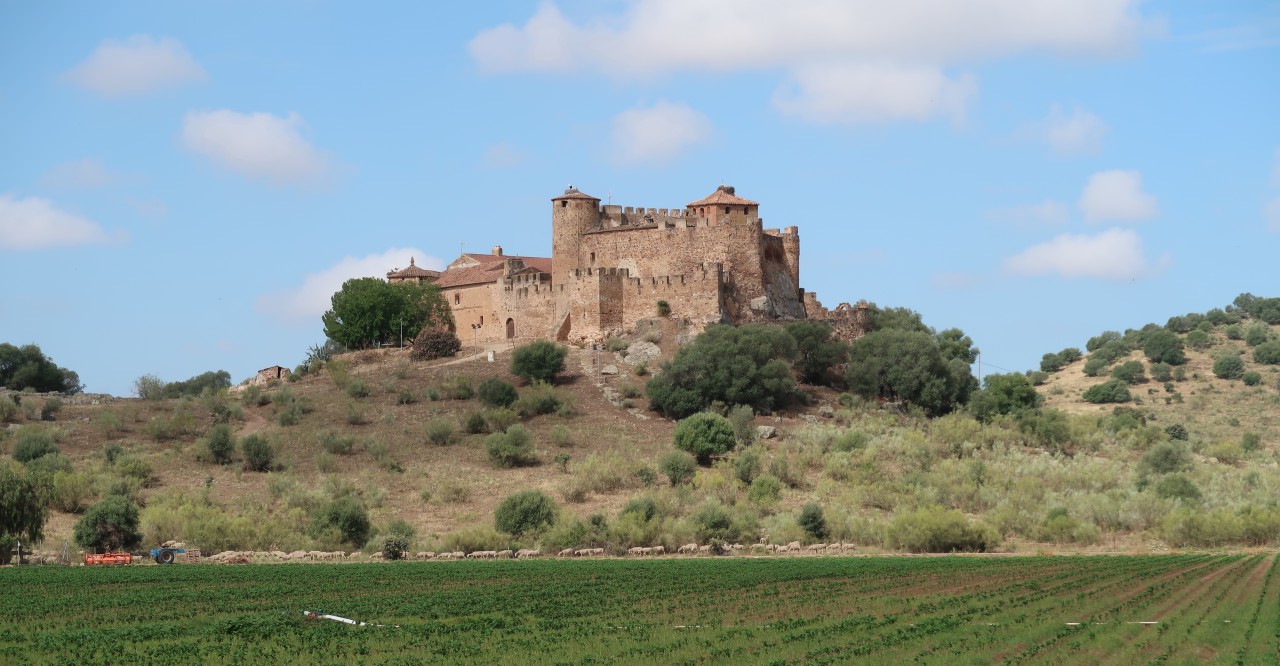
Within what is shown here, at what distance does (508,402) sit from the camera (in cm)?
5931

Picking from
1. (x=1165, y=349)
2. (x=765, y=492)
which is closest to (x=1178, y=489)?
(x=765, y=492)

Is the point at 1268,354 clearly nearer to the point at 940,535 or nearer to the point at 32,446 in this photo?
the point at 940,535

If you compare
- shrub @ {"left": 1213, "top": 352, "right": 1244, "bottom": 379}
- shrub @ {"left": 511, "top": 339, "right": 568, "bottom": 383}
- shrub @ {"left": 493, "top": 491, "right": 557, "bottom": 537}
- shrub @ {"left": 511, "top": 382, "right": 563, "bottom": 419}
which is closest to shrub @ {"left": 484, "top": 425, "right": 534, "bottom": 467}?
shrub @ {"left": 511, "top": 382, "right": 563, "bottom": 419}

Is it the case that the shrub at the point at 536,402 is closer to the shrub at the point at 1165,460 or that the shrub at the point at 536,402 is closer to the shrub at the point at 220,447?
the shrub at the point at 220,447

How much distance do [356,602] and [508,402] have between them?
106 ft

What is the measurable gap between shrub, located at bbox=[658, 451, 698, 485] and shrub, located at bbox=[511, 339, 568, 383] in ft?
36.6

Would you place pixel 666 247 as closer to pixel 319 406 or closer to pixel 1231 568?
pixel 319 406

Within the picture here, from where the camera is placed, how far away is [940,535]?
41.9 metres

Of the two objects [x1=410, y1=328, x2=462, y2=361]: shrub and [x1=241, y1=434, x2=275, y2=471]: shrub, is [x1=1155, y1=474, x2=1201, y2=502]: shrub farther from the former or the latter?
[x1=410, y1=328, x2=462, y2=361]: shrub

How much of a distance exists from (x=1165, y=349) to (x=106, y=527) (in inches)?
3167

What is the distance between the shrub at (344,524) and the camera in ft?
139

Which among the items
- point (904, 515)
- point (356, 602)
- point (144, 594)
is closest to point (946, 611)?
point (356, 602)

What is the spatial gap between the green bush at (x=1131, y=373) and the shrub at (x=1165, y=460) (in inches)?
1831

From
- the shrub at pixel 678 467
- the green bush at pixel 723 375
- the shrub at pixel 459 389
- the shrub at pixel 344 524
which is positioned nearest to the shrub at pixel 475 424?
the shrub at pixel 459 389
